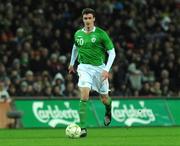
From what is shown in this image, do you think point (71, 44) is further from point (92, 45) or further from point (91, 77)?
point (92, 45)

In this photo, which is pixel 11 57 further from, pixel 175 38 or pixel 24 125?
pixel 175 38

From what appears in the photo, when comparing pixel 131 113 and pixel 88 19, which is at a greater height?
pixel 88 19

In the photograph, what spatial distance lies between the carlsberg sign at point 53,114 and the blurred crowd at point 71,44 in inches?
59.0

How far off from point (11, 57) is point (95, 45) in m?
9.56

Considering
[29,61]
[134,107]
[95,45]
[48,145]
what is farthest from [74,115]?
[48,145]

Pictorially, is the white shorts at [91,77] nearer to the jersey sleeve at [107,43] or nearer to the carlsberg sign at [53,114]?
the jersey sleeve at [107,43]

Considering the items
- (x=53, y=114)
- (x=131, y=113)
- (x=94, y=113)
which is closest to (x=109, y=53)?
(x=53, y=114)

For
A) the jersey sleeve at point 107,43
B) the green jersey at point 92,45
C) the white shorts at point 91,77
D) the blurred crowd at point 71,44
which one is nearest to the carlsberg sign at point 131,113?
the blurred crowd at point 71,44

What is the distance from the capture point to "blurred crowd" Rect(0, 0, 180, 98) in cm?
2408

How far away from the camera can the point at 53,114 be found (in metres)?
21.8

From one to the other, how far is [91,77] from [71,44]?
1124 centimetres

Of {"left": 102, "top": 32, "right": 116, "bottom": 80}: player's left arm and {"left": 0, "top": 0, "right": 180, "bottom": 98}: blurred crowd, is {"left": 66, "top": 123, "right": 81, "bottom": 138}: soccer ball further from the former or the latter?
{"left": 0, "top": 0, "right": 180, "bottom": 98}: blurred crowd

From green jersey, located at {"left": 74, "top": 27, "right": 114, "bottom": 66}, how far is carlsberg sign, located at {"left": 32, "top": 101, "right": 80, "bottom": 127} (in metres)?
6.02

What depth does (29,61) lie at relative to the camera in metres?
25.0
